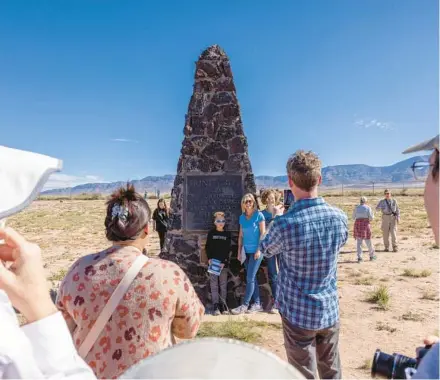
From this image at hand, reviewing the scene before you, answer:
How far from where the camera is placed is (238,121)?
18.4ft

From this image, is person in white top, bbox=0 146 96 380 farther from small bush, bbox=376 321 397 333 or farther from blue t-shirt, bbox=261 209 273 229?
small bush, bbox=376 321 397 333

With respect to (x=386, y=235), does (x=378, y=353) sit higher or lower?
higher

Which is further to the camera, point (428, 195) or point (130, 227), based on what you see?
point (130, 227)

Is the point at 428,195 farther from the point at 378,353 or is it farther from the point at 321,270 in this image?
the point at 321,270

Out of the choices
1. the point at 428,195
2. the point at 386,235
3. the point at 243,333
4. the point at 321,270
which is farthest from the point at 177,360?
the point at 386,235

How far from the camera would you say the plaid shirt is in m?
2.26

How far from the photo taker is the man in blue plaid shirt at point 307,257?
2.26 m

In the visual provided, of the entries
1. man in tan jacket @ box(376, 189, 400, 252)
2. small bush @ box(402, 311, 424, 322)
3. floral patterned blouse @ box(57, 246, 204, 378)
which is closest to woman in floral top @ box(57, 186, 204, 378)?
floral patterned blouse @ box(57, 246, 204, 378)

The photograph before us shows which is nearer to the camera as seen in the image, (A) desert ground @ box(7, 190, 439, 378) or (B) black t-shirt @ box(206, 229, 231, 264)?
(A) desert ground @ box(7, 190, 439, 378)

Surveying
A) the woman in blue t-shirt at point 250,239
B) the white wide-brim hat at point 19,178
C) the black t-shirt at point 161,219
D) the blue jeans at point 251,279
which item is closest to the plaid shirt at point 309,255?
the white wide-brim hat at point 19,178

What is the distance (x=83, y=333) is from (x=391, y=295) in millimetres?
6256

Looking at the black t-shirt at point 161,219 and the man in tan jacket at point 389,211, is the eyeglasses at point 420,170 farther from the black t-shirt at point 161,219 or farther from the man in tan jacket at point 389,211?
the man in tan jacket at point 389,211

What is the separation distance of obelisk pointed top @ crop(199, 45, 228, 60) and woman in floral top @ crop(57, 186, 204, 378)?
4632 millimetres

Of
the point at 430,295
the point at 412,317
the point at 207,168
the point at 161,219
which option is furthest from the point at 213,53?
the point at 430,295
